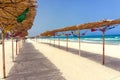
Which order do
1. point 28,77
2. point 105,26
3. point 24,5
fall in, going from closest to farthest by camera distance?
point 24,5 < point 28,77 < point 105,26

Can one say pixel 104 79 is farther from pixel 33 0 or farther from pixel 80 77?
pixel 33 0

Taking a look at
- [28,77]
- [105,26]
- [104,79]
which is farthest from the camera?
[105,26]

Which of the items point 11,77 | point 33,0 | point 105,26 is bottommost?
point 11,77

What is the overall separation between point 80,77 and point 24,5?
357 cm

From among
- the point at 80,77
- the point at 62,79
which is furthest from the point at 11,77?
the point at 80,77

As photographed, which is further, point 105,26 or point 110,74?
point 105,26

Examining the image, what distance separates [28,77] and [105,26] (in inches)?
219

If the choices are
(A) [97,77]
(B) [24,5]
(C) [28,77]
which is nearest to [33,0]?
(B) [24,5]

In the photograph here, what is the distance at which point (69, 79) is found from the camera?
8.25 meters

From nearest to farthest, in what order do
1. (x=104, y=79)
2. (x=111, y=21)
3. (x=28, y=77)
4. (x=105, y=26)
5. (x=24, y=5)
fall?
1. (x=24, y=5)
2. (x=104, y=79)
3. (x=28, y=77)
4. (x=111, y=21)
5. (x=105, y=26)

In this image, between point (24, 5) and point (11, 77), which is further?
point (11, 77)

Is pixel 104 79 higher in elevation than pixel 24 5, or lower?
lower

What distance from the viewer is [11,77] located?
8859 mm

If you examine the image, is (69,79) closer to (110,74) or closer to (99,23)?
(110,74)
